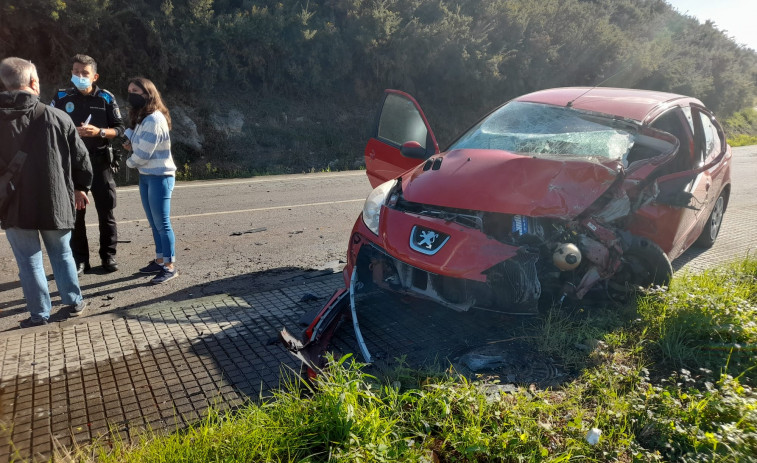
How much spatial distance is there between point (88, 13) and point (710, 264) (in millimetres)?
13867

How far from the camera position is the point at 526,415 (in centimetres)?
277

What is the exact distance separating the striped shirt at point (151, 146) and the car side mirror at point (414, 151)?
7.07 feet

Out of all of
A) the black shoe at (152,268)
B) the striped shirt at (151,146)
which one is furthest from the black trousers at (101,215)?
the striped shirt at (151,146)

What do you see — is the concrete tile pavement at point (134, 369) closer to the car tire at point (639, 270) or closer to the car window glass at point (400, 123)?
the car window glass at point (400, 123)

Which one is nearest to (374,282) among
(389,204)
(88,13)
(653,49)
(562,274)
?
(389,204)

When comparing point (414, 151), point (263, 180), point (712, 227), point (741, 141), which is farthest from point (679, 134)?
point (741, 141)

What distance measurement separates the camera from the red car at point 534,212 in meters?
3.60

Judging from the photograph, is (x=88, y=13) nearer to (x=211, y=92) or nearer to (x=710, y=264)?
(x=211, y=92)

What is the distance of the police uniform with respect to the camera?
5211 mm

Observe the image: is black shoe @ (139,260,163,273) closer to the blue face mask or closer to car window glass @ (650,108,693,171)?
the blue face mask

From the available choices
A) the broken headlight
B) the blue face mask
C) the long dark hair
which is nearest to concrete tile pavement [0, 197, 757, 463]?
the broken headlight

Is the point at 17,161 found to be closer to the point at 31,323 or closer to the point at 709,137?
the point at 31,323

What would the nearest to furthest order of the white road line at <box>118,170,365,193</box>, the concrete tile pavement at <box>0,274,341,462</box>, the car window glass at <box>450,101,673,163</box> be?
the concrete tile pavement at <box>0,274,341,462</box> < the car window glass at <box>450,101,673,163</box> < the white road line at <box>118,170,365,193</box>

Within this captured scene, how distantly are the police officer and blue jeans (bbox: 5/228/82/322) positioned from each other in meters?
1.12
